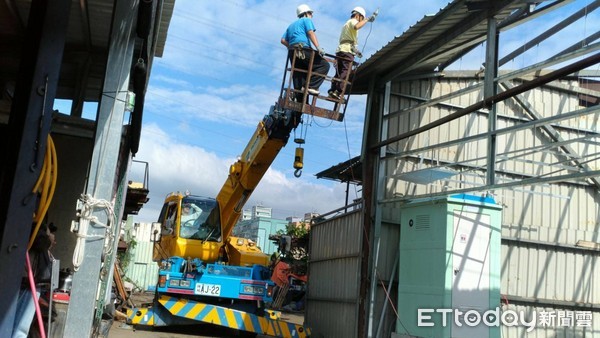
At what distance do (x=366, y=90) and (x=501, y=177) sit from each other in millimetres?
3287

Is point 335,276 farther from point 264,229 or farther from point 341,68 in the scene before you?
point 264,229

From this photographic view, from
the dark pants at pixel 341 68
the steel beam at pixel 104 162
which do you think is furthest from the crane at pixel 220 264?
the steel beam at pixel 104 162

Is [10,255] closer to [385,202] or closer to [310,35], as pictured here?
[310,35]

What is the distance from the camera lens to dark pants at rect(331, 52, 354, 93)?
9406mm

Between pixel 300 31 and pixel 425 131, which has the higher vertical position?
pixel 300 31

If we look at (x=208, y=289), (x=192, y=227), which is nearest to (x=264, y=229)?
(x=192, y=227)

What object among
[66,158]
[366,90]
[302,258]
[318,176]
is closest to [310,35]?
[366,90]

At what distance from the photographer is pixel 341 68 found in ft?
31.4

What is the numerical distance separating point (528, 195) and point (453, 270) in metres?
3.35

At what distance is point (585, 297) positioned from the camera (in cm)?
1113

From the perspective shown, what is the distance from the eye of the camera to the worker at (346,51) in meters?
9.41

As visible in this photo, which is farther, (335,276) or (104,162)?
(335,276)

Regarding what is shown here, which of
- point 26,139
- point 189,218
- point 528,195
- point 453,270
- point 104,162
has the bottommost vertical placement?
point 453,270

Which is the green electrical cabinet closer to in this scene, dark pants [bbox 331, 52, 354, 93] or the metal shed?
the metal shed
